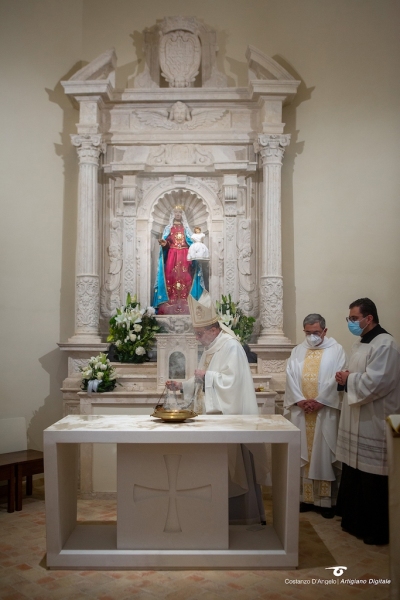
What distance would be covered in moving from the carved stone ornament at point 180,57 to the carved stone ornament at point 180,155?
89 cm

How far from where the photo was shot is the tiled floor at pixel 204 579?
12.4ft

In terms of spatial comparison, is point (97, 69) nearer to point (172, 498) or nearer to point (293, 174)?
point (293, 174)

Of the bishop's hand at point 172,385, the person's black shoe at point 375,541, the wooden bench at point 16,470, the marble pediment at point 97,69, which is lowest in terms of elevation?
the person's black shoe at point 375,541

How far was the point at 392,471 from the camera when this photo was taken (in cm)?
354

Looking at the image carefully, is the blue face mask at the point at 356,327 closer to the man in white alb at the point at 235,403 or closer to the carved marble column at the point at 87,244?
the man in white alb at the point at 235,403

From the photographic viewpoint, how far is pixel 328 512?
5.52 m

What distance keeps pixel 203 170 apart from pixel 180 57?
1642 mm

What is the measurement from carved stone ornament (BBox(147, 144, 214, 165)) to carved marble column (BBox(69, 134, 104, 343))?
2.45 ft

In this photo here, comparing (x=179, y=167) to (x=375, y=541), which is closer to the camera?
(x=375, y=541)

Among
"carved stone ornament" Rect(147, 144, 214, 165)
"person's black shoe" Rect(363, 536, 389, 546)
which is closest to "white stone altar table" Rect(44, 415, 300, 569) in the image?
"person's black shoe" Rect(363, 536, 389, 546)

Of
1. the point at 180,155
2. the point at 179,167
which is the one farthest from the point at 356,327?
the point at 180,155

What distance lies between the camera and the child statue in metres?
7.77

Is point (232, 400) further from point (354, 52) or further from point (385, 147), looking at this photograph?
point (354, 52)

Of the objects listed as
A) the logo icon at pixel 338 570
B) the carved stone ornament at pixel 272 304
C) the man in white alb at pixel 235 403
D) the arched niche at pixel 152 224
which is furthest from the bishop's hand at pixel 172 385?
the arched niche at pixel 152 224
